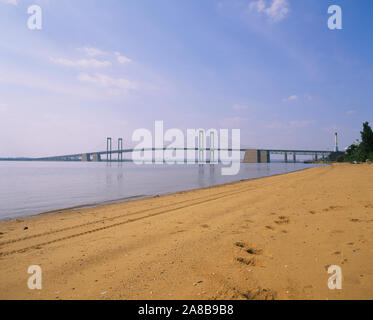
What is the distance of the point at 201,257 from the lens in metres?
3.05

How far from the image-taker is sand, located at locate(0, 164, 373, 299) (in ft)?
7.25

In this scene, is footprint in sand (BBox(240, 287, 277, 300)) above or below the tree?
below

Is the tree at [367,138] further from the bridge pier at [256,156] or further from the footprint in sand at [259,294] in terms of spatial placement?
the bridge pier at [256,156]

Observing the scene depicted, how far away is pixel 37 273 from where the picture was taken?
2.80m

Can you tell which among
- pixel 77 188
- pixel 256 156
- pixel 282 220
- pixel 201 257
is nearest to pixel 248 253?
pixel 201 257

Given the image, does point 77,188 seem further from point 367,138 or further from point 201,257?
point 367,138

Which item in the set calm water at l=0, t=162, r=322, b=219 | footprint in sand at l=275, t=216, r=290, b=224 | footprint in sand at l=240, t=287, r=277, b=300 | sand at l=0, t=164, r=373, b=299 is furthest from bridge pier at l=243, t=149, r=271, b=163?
footprint in sand at l=240, t=287, r=277, b=300

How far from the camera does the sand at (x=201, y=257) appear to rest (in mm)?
2209

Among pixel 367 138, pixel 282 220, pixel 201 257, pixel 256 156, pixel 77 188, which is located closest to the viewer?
pixel 201 257

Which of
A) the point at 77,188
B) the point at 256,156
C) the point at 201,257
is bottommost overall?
the point at 77,188

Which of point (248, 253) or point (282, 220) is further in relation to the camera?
point (282, 220)

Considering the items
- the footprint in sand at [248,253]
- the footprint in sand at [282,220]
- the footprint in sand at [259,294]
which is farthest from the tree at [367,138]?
the footprint in sand at [259,294]

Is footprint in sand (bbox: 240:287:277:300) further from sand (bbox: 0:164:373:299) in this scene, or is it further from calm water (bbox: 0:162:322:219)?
calm water (bbox: 0:162:322:219)
